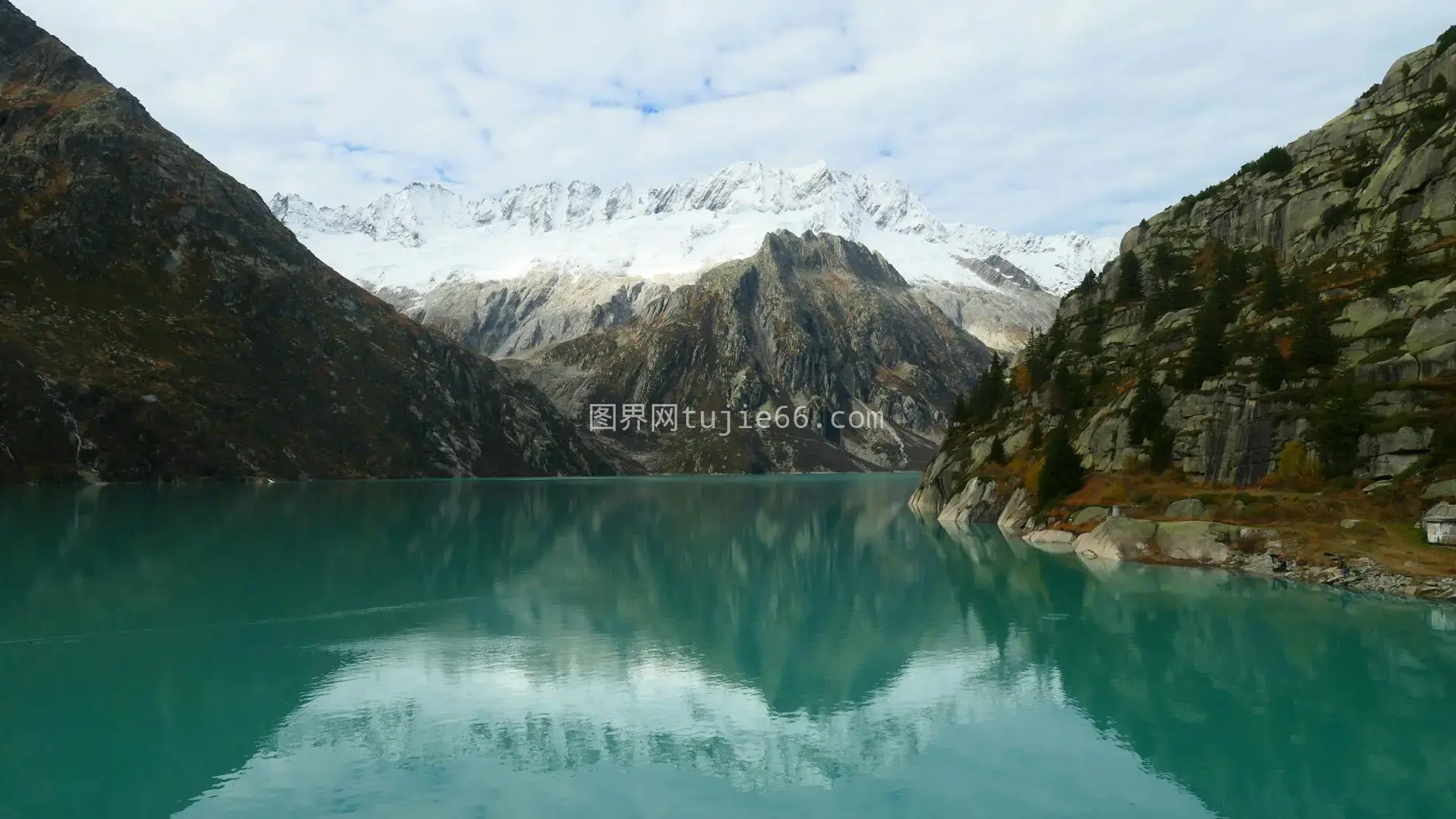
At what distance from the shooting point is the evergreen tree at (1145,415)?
70.6m

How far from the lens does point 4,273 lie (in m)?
165

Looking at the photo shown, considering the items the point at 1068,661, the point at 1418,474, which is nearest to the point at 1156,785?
the point at 1068,661

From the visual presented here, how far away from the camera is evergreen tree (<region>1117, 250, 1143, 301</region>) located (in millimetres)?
99750

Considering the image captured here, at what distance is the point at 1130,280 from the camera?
100188 millimetres

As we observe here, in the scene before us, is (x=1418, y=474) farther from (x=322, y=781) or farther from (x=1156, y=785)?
(x=322, y=781)

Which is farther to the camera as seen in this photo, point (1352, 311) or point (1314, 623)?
point (1352, 311)

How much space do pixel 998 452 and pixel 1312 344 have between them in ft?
122

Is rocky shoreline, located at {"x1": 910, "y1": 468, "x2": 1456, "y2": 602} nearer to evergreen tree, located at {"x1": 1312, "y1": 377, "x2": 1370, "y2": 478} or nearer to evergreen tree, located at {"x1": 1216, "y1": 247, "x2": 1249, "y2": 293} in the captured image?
evergreen tree, located at {"x1": 1312, "y1": 377, "x2": 1370, "y2": 478}

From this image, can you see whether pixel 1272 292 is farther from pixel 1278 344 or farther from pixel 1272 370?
pixel 1272 370

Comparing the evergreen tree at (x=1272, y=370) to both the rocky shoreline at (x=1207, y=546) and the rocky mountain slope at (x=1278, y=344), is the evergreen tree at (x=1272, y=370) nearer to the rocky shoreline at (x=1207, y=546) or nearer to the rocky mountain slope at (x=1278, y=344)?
the rocky mountain slope at (x=1278, y=344)

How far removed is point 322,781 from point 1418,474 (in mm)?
57942

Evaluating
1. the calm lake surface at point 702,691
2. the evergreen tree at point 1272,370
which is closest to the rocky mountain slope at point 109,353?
the calm lake surface at point 702,691

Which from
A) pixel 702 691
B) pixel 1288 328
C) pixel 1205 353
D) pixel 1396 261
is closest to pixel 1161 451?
pixel 1205 353

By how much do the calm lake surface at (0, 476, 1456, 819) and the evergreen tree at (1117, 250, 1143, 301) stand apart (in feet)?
168
